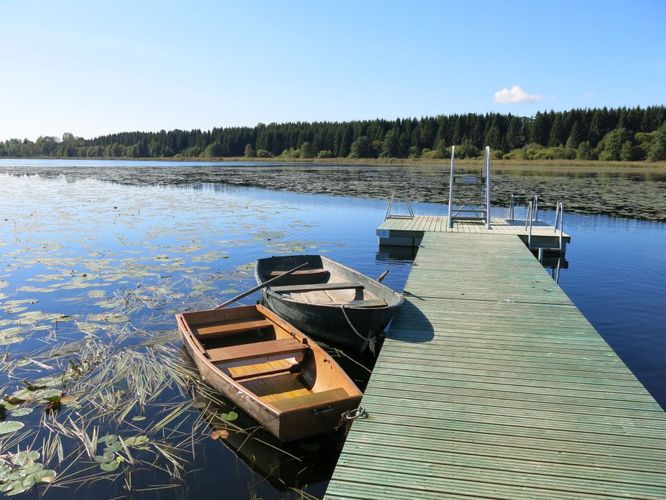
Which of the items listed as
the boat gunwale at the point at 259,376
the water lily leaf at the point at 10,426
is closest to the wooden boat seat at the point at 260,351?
the boat gunwale at the point at 259,376

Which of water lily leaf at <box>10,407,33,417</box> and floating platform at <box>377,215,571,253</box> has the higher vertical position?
floating platform at <box>377,215,571,253</box>

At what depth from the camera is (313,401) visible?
4.64 meters

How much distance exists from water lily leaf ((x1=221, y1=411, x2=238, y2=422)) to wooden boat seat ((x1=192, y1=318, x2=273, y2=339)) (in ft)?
5.29

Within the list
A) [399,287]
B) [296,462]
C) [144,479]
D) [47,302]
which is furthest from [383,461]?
[47,302]

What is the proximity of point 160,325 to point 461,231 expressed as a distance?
30.7 ft

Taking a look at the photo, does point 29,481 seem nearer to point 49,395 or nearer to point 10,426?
point 10,426

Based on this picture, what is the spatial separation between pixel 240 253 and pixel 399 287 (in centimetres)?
505

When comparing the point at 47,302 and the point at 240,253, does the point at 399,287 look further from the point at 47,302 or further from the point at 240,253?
the point at 47,302

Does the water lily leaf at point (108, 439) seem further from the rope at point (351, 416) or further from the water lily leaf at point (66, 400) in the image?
the rope at point (351, 416)

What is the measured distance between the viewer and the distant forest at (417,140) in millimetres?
82562

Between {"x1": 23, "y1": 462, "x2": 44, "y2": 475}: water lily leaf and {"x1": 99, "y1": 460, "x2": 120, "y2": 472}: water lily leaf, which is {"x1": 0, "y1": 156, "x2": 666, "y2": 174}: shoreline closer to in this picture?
{"x1": 99, "y1": 460, "x2": 120, "y2": 472}: water lily leaf

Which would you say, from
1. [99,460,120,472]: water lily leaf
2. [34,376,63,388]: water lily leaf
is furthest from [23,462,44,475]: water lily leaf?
A: [34,376,63,388]: water lily leaf

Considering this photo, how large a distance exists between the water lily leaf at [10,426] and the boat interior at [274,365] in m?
1.96

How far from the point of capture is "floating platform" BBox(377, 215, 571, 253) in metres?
13.8
